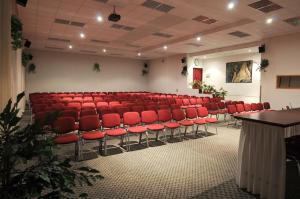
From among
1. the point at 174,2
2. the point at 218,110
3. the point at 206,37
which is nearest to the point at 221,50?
the point at 206,37

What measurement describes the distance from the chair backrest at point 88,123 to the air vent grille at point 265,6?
19.5 feet

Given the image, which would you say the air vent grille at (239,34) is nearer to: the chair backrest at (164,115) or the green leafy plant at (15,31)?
the chair backrest at (164,115)

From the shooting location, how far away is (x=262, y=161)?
10.3 ft

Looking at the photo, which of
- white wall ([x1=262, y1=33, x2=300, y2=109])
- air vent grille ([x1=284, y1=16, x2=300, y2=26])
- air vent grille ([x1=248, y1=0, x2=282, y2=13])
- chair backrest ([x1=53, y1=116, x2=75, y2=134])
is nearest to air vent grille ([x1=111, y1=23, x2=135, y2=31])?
air vent grille ([x1=248, y1=0, x2=282, y2=13])

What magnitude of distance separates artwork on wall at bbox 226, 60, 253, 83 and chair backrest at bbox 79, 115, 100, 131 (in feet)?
40.3

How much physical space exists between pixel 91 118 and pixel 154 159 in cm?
187

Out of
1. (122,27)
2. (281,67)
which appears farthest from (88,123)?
(281,67)

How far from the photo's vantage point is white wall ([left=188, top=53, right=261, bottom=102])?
1393 cm

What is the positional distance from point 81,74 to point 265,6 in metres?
15.0

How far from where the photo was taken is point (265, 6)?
669cm

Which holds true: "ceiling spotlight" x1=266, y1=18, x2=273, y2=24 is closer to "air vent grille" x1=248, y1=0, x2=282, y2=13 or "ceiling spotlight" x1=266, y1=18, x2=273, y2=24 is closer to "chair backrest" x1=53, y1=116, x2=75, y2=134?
"air vent grille" x1=248, y1=0, x2=282, y2=13

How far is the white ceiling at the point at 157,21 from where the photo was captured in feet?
22.6

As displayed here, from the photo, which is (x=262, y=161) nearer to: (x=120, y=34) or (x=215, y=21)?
(x=215, y=21)

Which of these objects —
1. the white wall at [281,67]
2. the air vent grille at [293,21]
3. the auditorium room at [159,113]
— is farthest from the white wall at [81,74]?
the air vent grille at [293,21]
